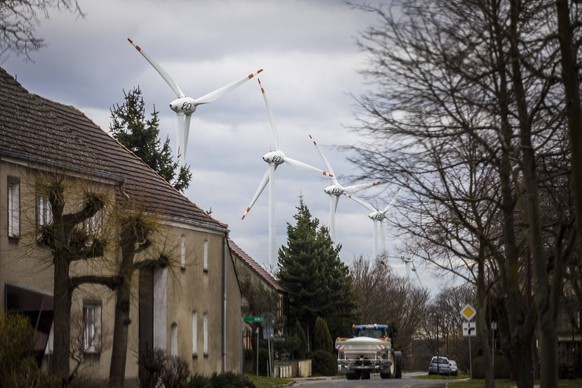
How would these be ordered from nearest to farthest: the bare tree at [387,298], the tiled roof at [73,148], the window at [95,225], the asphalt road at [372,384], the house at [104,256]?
the window at [95,225], the house at [104,256], the tiled roof at [73,148], the asphalt road at [372,384], the bare tree at [387,298]

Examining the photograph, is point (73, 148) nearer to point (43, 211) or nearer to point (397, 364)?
point (43, 211)

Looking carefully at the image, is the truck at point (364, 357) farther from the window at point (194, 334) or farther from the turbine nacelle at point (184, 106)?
the window at point (194, 334)

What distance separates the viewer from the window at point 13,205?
2702 cm

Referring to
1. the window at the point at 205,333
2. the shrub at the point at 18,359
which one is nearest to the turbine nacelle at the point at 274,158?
the window at the point at 205,333

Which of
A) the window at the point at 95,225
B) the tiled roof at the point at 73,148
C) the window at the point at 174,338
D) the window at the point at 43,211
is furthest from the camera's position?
the window at the point at 174,338

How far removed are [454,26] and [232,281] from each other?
25.4 meters

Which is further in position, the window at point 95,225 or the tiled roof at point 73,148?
the tiled roof at point 73,148

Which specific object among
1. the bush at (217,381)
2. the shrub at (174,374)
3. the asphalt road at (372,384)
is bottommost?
the asphalt road at (372,384)

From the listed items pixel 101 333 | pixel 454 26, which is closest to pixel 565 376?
pixel 101 333

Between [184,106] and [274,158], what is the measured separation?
1713 cm

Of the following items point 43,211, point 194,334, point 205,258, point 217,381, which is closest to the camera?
point 43,211

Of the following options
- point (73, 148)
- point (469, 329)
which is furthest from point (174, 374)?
point (469, 329)

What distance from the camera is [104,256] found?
26.0 meters

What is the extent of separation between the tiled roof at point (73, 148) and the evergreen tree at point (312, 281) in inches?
1369
